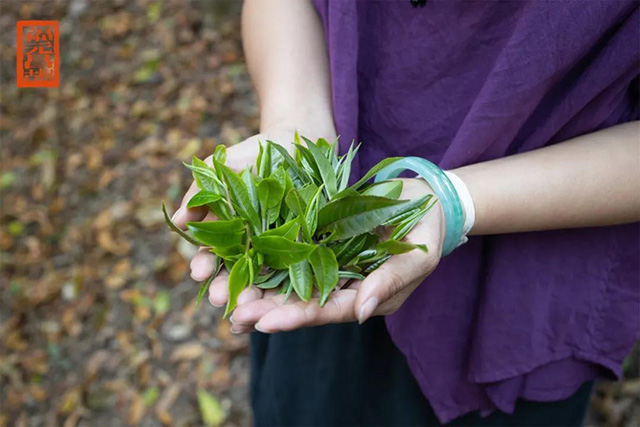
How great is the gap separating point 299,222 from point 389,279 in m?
0.15

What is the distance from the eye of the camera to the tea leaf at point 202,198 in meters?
0.85

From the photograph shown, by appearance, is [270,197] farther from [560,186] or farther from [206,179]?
[560,186]

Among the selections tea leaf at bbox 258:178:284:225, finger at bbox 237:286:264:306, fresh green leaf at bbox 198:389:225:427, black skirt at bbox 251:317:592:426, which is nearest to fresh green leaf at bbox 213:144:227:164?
tea leaf at bbox 258:178:284:225

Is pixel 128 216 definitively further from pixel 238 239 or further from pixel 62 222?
pixel 238 239

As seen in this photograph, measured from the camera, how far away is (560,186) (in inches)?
35.4

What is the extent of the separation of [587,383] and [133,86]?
2762 millimetres

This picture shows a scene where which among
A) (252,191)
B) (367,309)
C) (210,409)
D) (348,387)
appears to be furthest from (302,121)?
(210,409)

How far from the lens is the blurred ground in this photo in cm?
207

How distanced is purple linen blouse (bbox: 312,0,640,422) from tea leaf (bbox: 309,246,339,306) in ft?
0.91

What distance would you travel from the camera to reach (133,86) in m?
3.22

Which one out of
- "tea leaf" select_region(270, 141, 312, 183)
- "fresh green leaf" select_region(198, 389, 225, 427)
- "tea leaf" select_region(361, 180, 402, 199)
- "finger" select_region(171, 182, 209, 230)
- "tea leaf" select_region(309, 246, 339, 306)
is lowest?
"fresh green leaf" select_region(198, 389, 225, 427)

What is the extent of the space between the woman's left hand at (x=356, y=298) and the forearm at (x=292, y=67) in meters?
0.33

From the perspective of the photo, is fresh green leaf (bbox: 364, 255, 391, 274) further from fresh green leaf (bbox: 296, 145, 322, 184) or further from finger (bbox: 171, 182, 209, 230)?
finger (bbox: 171, 182, 209, 230)

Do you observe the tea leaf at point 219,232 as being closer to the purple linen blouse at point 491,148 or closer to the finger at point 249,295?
the finger at point 249,295
